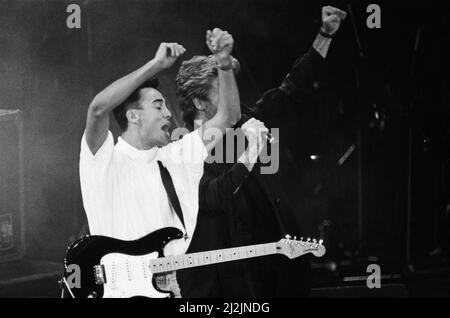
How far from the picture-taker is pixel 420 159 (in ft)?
11.0

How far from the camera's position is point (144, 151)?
3.31 metres

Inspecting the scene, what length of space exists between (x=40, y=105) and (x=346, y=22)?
1.54 meters

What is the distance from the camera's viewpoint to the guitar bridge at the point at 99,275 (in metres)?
3.20

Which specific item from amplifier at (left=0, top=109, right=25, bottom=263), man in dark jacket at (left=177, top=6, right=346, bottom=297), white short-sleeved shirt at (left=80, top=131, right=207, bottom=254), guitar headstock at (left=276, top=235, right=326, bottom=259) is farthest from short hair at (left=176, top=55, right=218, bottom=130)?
amplifier at (left=0, top=109, right=25, bottom=263)

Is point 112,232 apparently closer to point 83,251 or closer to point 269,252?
point 83,251

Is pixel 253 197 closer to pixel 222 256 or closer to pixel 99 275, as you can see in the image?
pixel 222 256

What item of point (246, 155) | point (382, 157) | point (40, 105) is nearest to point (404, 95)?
point (382, 157)

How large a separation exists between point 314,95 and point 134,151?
0.91 meters

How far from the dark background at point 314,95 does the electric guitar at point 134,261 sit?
19 centimetres

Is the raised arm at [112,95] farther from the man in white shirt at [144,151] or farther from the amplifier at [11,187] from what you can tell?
the amplifier at [11,187]

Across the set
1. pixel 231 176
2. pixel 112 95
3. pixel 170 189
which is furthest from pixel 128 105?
pixel 231 176

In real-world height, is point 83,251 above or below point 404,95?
below

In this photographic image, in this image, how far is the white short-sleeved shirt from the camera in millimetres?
3262
